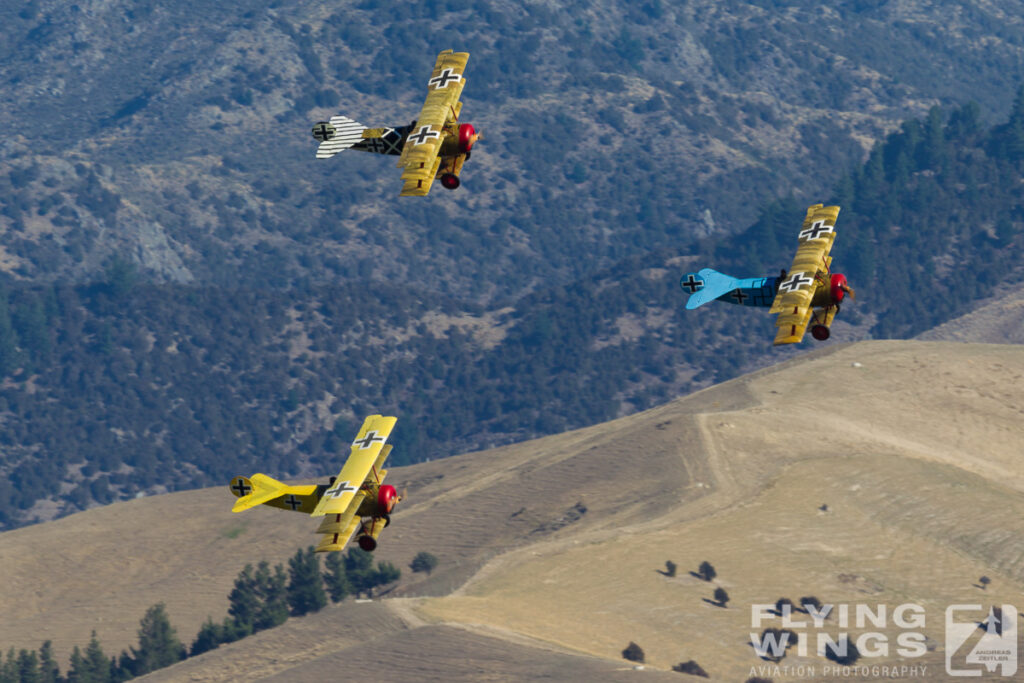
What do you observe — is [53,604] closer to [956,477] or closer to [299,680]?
[299,680]

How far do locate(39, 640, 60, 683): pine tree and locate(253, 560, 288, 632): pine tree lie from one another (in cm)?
1397

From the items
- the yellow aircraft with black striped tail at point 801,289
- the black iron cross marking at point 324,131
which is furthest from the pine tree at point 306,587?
the yellow aircraft with black striped tail at point 801,289

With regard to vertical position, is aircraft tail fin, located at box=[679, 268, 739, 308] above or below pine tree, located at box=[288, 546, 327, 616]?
above

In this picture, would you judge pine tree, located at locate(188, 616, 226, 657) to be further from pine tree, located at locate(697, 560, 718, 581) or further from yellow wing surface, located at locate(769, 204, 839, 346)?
yellow wing surface, located at locate(769, 204, 839, 346)

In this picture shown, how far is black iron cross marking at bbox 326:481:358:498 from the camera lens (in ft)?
205

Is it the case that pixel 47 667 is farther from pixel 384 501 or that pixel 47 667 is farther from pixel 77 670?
pixel 384 501

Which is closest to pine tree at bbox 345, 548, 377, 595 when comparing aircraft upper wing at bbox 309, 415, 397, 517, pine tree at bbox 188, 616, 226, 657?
pine tree at bbox 188, 616, 226, 657

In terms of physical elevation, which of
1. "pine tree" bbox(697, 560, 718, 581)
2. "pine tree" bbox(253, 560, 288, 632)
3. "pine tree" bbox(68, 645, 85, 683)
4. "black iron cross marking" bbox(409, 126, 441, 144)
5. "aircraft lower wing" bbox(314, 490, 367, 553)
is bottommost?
"pine tree" bbox(68, 645, 85, 683)

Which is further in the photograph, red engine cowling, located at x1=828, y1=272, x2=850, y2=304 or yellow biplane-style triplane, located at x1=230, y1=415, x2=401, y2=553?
red engine cowling, located at x1=828, y1=272, x2=850, y2=304

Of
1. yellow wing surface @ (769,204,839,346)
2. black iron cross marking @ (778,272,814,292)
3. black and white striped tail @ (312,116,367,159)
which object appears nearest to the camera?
yellow wing surface @ (769,204,839,346)

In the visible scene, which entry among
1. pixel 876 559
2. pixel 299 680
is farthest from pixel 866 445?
pixel 299 680

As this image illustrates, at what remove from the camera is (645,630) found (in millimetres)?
98812

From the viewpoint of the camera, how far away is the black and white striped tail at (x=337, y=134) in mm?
70812

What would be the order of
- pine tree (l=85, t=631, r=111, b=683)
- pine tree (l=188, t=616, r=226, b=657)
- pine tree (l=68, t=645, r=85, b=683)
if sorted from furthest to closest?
pine tree (l=188, t=616, r=226, b=657) < pine tree (l=85, t=631, r=111, b=683) < pine tree (l=68, t=645, r=85, b=683)
